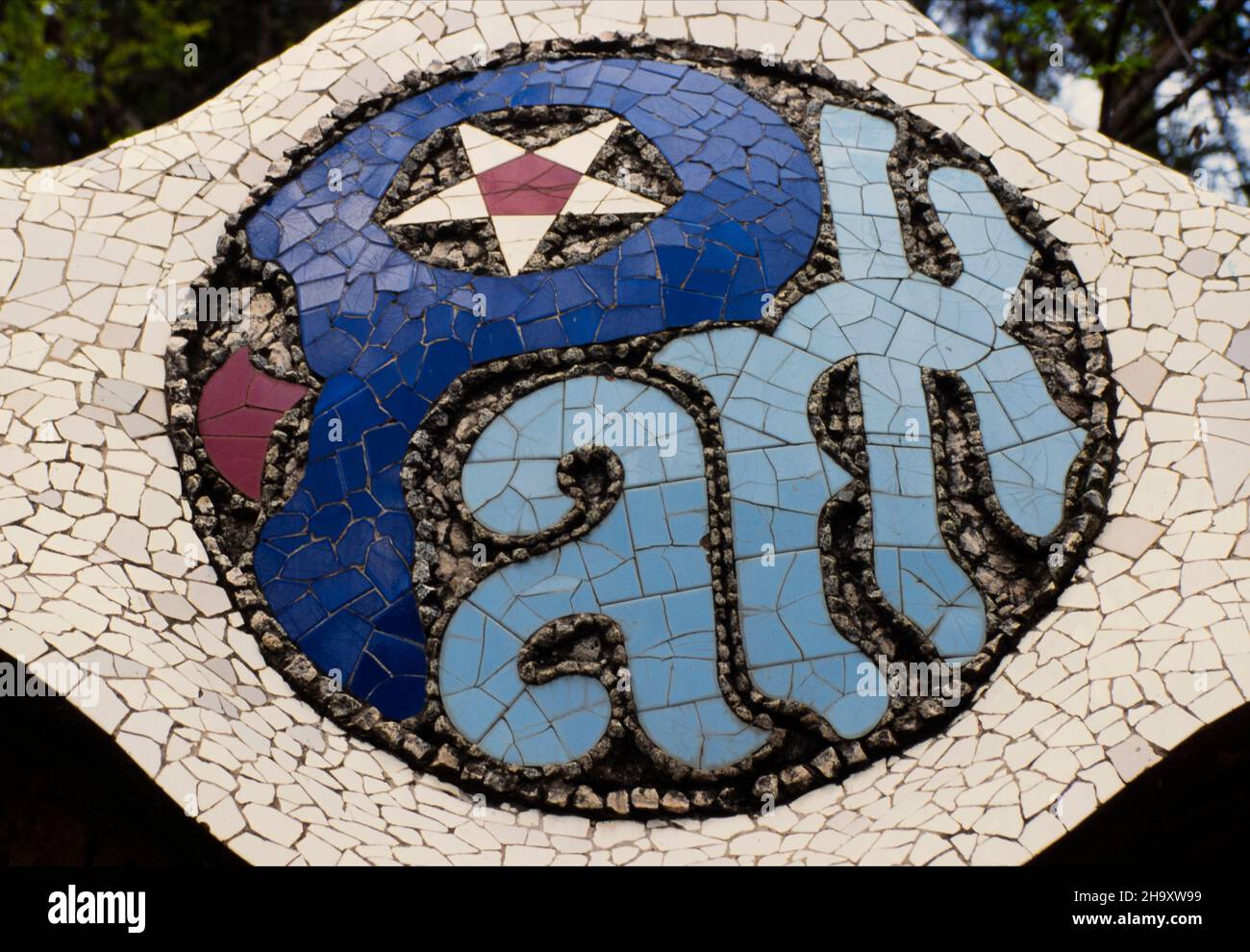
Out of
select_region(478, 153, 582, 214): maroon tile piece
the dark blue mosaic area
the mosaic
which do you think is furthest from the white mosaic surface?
select_region(478, 153, 582, 214): maroon tile piece

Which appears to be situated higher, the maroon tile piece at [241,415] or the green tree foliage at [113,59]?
the green tree foliage at [113,59]

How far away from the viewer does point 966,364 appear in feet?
24.7

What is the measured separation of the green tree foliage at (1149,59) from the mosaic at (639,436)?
528 cm

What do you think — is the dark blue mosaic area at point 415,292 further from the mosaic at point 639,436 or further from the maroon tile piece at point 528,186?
the maroon tile piece at point 528,186

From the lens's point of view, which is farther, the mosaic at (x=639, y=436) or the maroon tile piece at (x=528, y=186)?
the maroon tile piece at (x=528, y=186)

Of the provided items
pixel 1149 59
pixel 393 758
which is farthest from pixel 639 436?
pixel 1149 59

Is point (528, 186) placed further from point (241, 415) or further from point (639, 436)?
point (241, 415)

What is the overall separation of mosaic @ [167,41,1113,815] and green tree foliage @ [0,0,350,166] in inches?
327

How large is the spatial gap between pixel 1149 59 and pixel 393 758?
11.1 m

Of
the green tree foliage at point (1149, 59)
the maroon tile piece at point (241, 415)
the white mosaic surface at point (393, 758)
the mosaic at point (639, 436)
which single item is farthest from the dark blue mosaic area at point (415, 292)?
the green tree foliage at point (1149, 59)

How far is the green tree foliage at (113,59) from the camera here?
624 inches

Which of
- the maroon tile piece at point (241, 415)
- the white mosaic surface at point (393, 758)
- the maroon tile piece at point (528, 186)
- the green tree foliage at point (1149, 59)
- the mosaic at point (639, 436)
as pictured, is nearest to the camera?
the white mosaic surface at point (393, 758)
